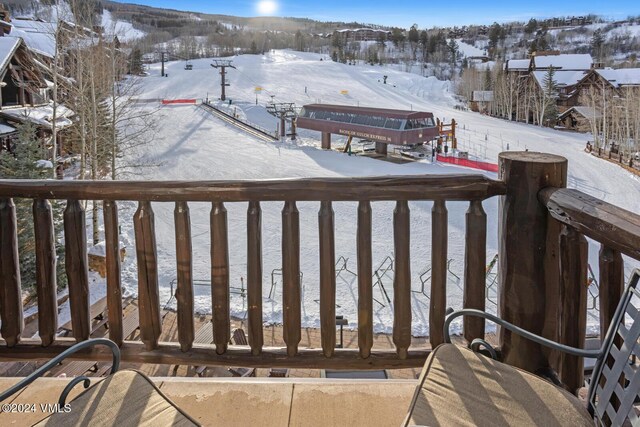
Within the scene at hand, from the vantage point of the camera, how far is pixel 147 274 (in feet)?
5.93

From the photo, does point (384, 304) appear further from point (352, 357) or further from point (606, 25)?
point (606, 25)

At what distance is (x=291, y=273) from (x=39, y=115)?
15353 millimetres

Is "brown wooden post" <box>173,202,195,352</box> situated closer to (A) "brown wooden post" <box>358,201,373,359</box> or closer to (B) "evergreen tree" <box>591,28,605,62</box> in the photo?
(A) "brown wooden post" <box>358,201,373,359</box>

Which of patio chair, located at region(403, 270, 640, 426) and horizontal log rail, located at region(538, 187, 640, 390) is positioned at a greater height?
horizontal log rail, located at region(538, 187, 640, 390)

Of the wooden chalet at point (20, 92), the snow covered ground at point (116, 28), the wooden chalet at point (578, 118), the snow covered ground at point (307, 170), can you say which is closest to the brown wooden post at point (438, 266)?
the snow covered ground at point (307, 170)

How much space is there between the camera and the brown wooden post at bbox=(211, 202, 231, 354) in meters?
1.77

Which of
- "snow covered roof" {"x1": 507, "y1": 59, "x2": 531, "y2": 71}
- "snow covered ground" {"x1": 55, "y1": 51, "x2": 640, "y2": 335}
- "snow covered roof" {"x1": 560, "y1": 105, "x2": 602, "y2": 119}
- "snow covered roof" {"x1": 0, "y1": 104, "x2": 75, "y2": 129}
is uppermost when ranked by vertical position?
"snow covered roof" {"x1": 507, "y1": 59, "x2": 531, "y2": 71}

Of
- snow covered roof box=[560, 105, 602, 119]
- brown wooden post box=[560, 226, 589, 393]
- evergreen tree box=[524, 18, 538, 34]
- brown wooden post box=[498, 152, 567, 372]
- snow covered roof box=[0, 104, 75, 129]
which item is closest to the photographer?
brown wooden post box=[560, 226, 589, 393]

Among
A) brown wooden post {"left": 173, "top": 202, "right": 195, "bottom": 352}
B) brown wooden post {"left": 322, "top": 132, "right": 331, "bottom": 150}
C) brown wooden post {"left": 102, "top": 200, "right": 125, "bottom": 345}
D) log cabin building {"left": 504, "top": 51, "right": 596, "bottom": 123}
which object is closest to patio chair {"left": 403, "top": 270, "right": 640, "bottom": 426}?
brown wooden post {"left": 173, "top": 202, "right": 195, "bottom": 352}

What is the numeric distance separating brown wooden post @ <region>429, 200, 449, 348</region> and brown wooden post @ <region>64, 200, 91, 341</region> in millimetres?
1261

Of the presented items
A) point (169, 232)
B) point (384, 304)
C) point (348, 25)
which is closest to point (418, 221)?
point (384, 304)

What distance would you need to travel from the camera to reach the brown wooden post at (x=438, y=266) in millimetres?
1767

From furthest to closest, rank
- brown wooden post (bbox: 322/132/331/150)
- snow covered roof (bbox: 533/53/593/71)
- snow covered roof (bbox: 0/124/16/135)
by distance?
snow covered roof (bbox: 533/53/593/71) → brown wooden post (bbox: 322/132/331/150) → snow covered roof (bbox: 0/124/16/135)

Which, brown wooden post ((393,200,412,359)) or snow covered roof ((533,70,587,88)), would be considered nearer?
brown wooden post ((393,200,412,359))
